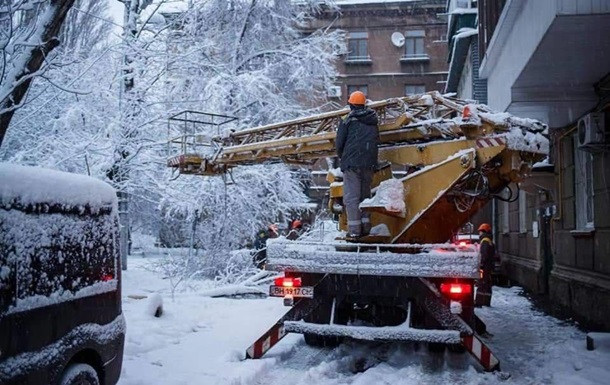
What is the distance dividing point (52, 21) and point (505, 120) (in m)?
5.23

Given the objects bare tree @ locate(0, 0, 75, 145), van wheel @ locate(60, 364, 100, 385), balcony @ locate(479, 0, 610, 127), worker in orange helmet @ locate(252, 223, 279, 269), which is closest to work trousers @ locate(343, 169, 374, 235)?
balcony @ locate(479, 0, 610, 127)

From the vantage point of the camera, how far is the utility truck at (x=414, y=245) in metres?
6.95

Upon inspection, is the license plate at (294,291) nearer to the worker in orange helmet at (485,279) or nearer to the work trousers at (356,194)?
the work trousers at (356,194)

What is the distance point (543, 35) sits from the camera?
7656 mm

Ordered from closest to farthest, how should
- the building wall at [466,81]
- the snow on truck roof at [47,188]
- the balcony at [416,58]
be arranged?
the snow on truck roof at [47,188]
the building wall at [466,81]
the balcony at [416,58]

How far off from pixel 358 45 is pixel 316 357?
35085 millimetres

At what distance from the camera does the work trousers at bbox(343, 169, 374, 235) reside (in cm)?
777

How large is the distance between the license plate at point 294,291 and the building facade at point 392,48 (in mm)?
33393

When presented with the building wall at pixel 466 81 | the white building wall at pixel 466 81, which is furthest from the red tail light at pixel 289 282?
the building wall at pixel 466 81

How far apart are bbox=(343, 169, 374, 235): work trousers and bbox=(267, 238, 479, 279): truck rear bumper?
0.94 feet

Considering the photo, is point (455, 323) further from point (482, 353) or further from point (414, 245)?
point (414, 245)

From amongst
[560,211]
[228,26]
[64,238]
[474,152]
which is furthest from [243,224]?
[64,238]

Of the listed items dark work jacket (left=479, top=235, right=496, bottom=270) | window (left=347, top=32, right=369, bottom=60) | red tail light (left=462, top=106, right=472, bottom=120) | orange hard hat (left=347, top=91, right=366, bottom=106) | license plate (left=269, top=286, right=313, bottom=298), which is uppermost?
window (left=347, top=32, right=369, bottom=60)

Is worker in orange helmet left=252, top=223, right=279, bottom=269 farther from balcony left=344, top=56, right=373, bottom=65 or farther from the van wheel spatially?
balcony left=344, top=56, right=373, bottom=65
